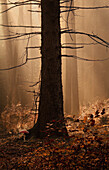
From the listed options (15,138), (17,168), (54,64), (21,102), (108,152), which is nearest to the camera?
(108,152)

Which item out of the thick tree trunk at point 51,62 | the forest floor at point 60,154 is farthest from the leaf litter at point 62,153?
the thick tree trunk at point 51,62

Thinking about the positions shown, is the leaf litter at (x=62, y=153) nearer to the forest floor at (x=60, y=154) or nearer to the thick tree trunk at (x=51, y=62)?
the forest floor at (x=60, y=154)

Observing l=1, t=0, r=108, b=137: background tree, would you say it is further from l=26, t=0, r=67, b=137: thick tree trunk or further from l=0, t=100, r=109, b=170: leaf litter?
l=0, t=100, r=109, b=170: leaf litter

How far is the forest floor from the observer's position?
2.91m

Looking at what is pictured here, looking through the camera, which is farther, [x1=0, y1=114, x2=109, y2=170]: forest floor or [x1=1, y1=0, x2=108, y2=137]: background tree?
[x1=1, y1=0, x2=108, y2=137]: background tree

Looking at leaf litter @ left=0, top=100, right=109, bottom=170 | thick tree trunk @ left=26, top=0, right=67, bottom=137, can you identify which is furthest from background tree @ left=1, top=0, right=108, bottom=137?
leaf litter @ left=0, top=100, right=109, bottom=170

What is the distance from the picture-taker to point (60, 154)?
329cm

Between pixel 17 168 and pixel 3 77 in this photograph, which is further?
pixel 3 77

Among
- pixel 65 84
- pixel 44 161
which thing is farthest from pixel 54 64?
pixel 65 84

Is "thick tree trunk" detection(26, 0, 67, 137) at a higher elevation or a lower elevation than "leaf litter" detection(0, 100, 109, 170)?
higher

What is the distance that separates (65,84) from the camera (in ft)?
26.5

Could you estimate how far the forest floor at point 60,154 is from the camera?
2.91 m

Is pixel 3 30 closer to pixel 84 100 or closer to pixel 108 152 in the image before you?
pixel 84 100

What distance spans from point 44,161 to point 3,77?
5.17m
